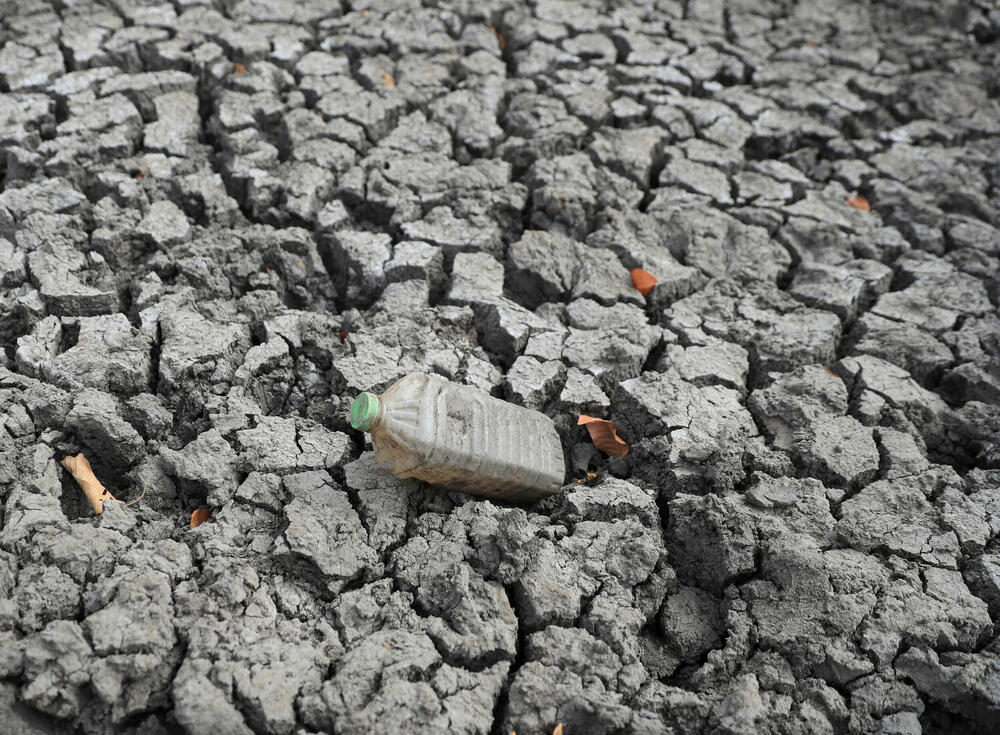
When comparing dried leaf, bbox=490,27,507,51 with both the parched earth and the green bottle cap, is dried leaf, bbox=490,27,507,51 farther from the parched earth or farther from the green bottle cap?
the green bottle cap

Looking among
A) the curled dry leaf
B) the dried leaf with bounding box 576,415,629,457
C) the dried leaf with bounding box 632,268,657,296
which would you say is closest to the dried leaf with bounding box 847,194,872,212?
the dried leaf with bounding box 632,268,657,296

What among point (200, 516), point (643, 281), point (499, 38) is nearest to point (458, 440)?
point (200, 516)

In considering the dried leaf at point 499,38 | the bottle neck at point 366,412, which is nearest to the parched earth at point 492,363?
the dried leaf at point 499,38

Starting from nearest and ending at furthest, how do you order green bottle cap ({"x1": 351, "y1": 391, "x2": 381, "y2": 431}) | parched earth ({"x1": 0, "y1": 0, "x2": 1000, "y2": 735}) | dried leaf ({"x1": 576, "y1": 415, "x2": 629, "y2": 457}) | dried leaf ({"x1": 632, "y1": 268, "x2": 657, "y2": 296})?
parched earth ({"x1": 0, "y1": 0, "x2": 1000, "y2": 735}) < green bottle cap ({"x1": 351, "y1": 391, "x2": 381, "y2": 431}) < dried leaf ({"x1": 576, "y1": 415, "x2": 629, "y2": 457}) < dried leaf ({"x1": 632, "y1": 268, "x2": 657, "y2": 296})

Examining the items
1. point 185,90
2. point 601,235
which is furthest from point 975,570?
point 185,90

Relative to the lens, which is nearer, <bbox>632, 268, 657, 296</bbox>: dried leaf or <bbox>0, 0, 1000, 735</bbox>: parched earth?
<bbox>0, 0, 1000, 735</bbox>: parched earth

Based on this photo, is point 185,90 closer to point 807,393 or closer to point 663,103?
point 663,103

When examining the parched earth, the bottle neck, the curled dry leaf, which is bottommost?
the curled dry leaf
